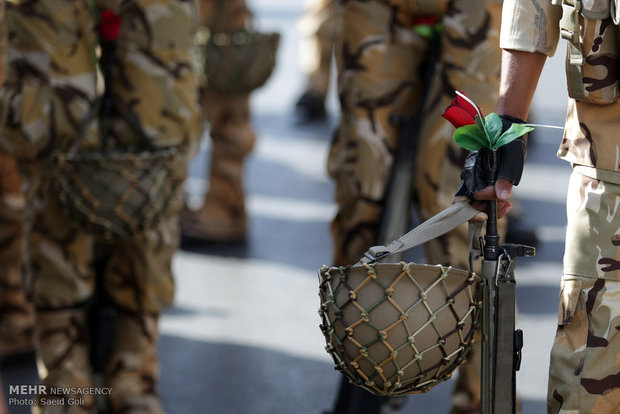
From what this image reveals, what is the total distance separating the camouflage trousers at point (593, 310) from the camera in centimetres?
197

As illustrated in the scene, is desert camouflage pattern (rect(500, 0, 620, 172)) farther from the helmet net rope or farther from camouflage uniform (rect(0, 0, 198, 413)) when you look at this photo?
camouflage uniform (rect(0, 0, 198, 413))

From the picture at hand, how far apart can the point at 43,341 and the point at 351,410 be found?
93 cm

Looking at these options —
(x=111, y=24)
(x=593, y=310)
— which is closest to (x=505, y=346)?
(x=593, y=310)

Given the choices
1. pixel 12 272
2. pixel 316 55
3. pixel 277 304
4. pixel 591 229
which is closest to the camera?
pixel 591 229

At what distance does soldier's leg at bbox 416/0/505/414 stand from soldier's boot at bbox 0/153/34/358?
5.07 feet

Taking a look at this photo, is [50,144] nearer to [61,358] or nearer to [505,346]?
[61,358]

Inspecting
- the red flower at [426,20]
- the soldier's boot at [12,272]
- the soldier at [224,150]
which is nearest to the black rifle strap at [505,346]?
the red flower at [426,20]

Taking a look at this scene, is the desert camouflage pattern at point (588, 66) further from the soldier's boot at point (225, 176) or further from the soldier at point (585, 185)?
the soldier's boot at point (225, 176)

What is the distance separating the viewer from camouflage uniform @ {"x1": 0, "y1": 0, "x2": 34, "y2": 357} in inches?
139

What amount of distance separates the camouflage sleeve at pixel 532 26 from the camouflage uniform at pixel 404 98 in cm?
71

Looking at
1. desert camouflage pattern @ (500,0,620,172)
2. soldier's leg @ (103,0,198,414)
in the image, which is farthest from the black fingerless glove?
soldier's leg @ (103,0,198,414)

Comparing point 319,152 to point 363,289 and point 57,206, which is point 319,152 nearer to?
point 57,206

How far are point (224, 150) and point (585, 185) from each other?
3198 millimetres

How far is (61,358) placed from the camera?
2893 mm
